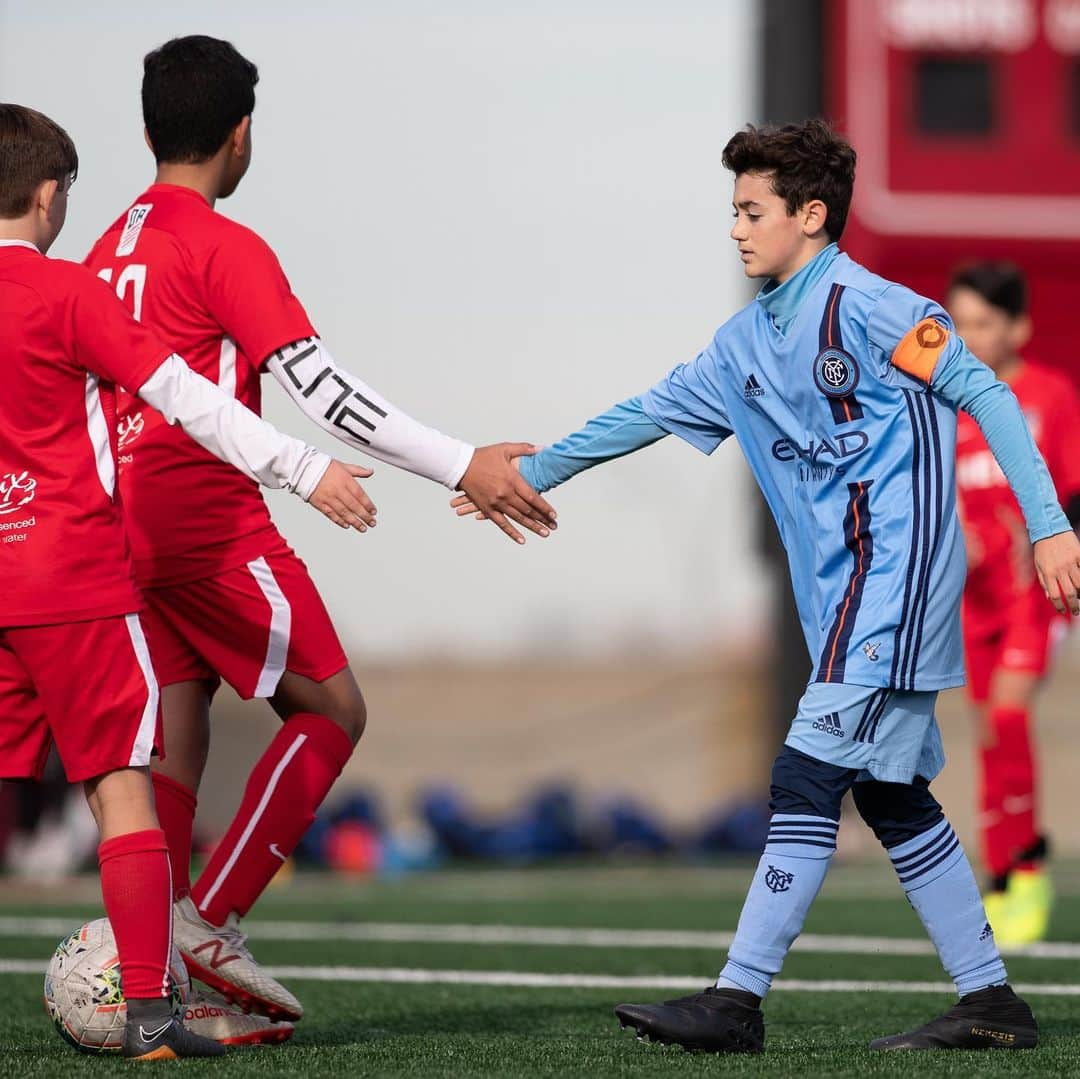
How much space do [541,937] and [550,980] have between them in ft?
4.81

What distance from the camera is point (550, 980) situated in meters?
5.48

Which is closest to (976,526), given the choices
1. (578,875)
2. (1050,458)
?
(1050,458)

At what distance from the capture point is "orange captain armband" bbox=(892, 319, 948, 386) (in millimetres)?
3840

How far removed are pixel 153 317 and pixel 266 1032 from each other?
1.45m

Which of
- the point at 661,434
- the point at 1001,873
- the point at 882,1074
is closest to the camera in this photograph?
the point at 882,1074

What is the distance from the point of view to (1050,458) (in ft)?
22.1

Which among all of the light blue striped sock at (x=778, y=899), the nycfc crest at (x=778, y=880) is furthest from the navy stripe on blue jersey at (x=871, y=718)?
the nycfc crest at (x=778, y=880)

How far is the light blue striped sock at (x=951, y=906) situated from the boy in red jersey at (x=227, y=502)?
101 cm

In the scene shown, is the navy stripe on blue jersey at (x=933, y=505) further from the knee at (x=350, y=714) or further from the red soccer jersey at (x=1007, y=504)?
the red soccer jersey at (x=1007, y=504)

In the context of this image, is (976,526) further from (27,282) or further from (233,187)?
(27,282)

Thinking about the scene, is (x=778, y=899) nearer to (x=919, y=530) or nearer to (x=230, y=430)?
(x=919, y=530)

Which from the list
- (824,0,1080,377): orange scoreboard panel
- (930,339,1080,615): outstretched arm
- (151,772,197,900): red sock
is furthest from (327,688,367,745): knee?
(824,0,1080,377): orange scoreboard panel

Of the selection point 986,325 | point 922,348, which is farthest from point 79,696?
point 986,325

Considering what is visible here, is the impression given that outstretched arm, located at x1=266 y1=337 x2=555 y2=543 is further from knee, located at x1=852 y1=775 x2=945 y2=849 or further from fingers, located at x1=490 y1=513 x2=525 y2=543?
knee, located at x1=852 y1=775 x2=945 y2=849
